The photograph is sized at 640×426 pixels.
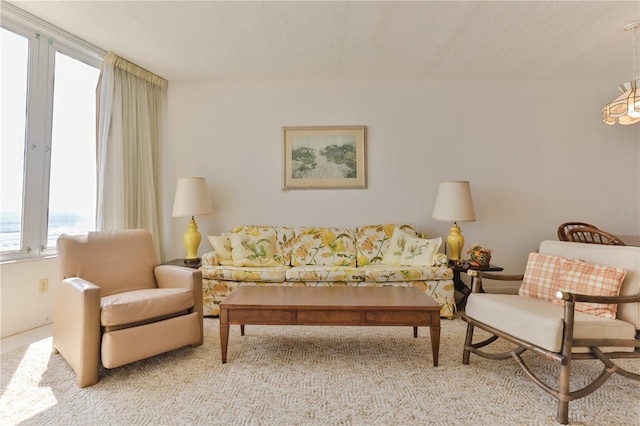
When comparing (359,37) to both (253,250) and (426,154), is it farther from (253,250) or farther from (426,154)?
(253,250)

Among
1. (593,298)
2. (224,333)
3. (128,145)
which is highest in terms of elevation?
(128,145)

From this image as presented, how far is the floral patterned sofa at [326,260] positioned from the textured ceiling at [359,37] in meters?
1.80

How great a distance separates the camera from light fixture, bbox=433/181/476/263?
3.32 meters

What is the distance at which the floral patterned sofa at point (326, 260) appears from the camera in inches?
120

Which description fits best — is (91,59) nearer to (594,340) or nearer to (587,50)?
(594,340)

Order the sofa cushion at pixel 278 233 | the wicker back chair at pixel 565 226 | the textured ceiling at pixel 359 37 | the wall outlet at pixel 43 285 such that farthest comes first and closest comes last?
the sofa cushion at pixel 278 233 < the wicker back chair at pixel 565 226 < the wall outlet at pixel 43 285 < the textured ceiling at pixel 359 37

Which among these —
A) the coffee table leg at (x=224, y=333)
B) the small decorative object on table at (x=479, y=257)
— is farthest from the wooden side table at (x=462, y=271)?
the coffee table leg at (x=224, y=333)

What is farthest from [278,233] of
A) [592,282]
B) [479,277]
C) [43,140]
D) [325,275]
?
[592,282]

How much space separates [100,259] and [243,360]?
125cm

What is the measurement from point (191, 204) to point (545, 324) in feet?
10.3

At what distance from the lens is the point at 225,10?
2.53 metres

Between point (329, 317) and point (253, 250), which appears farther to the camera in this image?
point (253, 250)

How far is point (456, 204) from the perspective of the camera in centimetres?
333

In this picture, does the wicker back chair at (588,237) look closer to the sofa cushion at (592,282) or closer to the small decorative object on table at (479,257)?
the small decorative object on table at (479,257)
